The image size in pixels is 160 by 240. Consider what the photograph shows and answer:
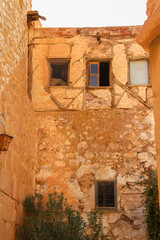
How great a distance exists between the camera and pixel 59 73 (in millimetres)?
11719

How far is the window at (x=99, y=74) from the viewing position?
11398mm

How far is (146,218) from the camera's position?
9352mm

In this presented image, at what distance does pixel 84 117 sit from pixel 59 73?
5.85 feet

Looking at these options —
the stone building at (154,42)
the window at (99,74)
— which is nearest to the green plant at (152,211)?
the window at (99,74)

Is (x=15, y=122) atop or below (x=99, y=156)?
atop

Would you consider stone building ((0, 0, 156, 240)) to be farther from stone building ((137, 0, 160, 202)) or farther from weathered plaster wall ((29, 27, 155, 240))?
stone building ((137, 0, 160, 202))

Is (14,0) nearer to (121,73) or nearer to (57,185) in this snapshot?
(121,73)

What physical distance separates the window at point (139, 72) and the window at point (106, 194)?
316cm

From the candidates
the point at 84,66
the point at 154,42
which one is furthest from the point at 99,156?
the point at 154,42

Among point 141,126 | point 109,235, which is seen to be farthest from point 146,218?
point 141,126

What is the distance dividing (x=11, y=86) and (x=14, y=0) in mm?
2326

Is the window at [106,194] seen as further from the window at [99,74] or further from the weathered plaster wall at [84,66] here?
the window at [99,74]

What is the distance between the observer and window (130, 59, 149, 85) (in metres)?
11.3

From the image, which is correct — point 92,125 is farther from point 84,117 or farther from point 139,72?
point 139,72
